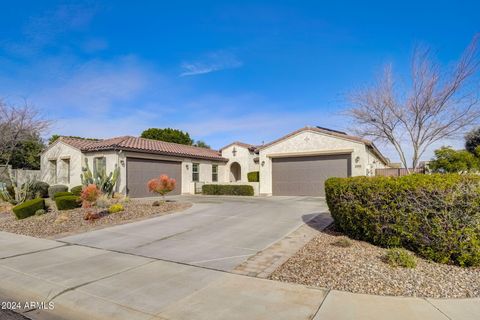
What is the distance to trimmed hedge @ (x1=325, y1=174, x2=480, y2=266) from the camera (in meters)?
5.14

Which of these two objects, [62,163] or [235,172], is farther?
[235,172]

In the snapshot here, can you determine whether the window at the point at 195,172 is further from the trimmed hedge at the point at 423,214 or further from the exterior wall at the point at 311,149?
the trimmed hedge at the point at 423,214

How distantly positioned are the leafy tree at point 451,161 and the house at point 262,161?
3.82 m

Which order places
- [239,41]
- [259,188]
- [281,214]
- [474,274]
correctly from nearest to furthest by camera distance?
1. [474,274]
2. [281,214]
3. [239,41]
4. [259,188]

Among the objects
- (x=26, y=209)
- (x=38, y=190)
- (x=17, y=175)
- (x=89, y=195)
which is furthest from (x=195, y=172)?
(x=26, y=209)

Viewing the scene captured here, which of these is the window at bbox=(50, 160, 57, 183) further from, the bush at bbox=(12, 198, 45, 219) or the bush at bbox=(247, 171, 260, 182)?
the bush at bbox=(247, 171, 260, 182)

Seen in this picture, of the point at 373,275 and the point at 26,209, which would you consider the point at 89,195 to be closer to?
the point at 26,209

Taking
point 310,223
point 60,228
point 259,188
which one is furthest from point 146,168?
point 310,223

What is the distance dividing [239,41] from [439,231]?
10718mm

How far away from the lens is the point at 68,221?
1020cm

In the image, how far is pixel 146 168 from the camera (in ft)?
63.6

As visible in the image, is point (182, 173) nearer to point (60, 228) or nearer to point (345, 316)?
point (60, 228)

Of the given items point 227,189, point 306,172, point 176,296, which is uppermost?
point 306,172

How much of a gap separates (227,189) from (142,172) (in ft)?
18.7
